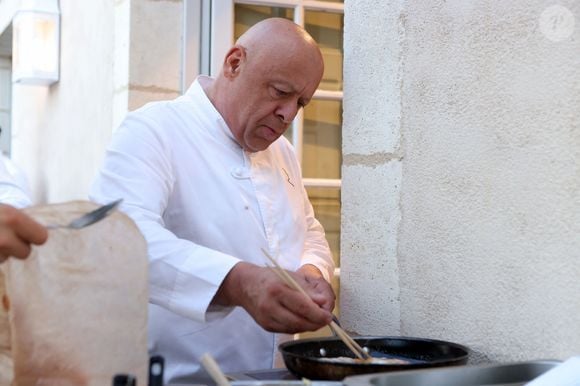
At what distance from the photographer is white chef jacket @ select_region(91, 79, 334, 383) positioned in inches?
80.6

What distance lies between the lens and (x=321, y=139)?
402 cm

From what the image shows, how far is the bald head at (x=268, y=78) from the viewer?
2.31 meters

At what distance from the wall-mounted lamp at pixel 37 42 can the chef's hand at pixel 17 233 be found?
4.45 m

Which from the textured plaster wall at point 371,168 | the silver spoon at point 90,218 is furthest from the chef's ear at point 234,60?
the silver spoon at point 90,218

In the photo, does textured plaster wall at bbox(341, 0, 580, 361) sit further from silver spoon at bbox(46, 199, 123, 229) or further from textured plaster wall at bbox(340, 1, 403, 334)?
silver spoon at bbox(46, 199, 123, 229)

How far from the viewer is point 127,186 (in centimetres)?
217

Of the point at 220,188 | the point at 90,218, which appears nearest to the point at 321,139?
the point at 220,188

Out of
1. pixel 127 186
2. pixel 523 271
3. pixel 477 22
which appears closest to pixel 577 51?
pixel 477 22

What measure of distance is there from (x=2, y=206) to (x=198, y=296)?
0.76 metres

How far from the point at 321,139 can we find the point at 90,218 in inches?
106

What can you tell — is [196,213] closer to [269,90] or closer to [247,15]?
[269,90]

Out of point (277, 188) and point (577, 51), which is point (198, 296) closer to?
point (277, 188)

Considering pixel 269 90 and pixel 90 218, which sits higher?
pixel 269 90

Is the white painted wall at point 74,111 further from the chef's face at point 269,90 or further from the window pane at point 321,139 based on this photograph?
the chef's face at point 269,90
